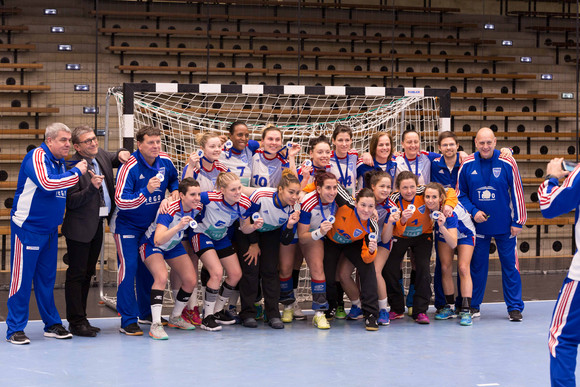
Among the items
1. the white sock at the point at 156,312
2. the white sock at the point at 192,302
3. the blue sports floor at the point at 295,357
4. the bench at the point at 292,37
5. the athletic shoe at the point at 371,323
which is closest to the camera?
the blue sports floor at the point at 295,357

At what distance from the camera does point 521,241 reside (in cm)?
1006

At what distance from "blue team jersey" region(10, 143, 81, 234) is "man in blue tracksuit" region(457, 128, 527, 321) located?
123 inches

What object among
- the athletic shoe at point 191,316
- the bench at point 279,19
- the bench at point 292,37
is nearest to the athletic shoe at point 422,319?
the athletic shoe at point 191,316

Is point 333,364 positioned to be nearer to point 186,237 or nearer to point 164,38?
point 186,237

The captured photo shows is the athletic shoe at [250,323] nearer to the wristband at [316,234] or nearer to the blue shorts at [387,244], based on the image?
the wristband at [316,234]

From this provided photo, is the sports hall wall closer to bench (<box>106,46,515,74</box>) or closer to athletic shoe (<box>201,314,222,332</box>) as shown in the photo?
bench (<box>106,46,515,74</box>)

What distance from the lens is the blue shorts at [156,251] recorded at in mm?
4918

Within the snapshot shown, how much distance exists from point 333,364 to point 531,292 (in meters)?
3.51

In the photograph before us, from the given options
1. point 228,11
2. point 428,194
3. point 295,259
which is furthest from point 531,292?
point 228,11

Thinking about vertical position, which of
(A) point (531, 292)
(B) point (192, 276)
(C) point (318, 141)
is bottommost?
(A) point (531, 292)

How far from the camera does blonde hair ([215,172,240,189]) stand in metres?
4.90

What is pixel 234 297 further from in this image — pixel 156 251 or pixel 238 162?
pixel 238 162

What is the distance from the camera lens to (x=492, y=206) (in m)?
5.48

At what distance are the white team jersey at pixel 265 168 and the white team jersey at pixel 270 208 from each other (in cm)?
31
